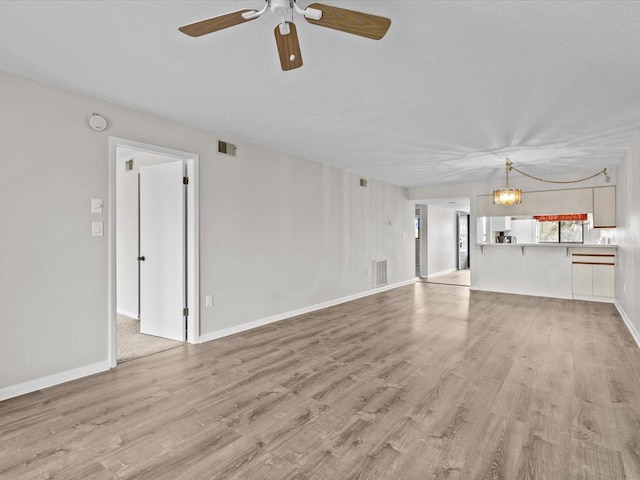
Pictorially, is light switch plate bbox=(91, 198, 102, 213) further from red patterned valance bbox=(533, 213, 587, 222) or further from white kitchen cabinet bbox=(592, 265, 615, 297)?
white kitchen cabinet bbox=(592, 265, 615, 297)

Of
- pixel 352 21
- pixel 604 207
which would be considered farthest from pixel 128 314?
pixel 604 207

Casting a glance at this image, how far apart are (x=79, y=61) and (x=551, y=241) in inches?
318

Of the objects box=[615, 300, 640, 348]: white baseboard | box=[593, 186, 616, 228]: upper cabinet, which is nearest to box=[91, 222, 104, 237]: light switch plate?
box=[615, 300, 640, 348]: white baseboard

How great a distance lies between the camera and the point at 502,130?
12.9ft

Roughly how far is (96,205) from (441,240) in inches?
390

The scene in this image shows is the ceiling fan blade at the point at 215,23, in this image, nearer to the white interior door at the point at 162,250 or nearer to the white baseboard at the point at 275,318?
the white interior door at the point at 162,250

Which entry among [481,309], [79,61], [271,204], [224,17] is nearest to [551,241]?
[481,309]

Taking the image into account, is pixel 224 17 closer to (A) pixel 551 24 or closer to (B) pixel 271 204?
(A) pixel 551 24

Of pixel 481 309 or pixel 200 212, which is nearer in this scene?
pixel 200 212

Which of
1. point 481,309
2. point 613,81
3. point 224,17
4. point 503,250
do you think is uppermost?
point 613,81

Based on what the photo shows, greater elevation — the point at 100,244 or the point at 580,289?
the point at 100,244

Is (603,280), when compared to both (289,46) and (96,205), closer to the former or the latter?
(289,46)

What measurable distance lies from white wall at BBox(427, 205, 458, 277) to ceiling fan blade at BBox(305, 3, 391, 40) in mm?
8899

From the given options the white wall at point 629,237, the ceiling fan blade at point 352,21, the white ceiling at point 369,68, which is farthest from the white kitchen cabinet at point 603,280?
the ceiling fan blade at point 352,21
